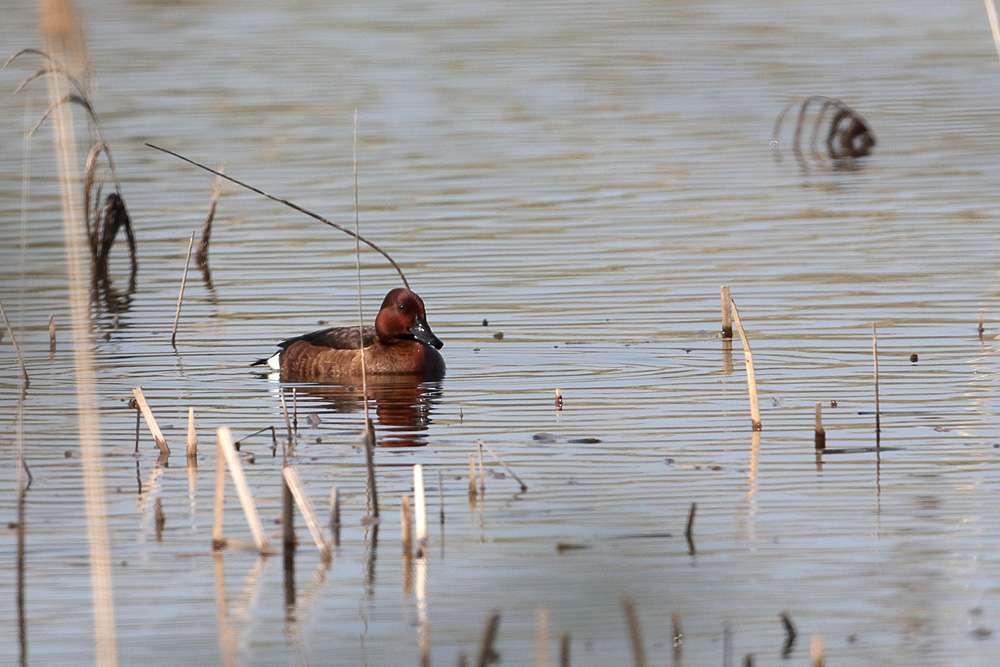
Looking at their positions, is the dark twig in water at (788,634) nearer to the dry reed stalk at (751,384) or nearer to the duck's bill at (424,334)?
the dry reed stalk at (751,384)

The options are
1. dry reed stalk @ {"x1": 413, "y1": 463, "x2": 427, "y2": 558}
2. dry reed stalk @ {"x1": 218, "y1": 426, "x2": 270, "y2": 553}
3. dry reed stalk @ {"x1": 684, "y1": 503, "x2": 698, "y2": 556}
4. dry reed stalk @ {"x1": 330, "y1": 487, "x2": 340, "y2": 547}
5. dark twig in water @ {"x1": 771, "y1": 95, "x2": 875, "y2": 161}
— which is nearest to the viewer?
dry reed stalk @ {"x1": 218, "y1": 426, "x2": 270, "y2": 553}

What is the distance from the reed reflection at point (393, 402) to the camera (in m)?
10.1

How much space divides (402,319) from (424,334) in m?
0.25

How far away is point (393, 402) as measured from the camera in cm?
1146

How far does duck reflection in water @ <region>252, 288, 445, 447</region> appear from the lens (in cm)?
1204

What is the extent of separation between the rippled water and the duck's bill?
0.26 meters

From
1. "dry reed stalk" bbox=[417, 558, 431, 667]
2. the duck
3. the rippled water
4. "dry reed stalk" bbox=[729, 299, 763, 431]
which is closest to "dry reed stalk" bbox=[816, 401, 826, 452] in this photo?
Result: the rippled water

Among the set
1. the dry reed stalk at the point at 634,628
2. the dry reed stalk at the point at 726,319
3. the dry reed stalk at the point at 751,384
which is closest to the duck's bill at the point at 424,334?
the dry reed stalk at the point at 726,319

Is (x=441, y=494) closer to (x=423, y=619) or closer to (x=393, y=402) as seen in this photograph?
(x=423, y=619)

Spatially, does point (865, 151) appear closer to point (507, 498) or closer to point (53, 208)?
point (53, 208)

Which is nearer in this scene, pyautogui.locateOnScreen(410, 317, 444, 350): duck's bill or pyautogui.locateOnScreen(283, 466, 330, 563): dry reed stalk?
pyautogui.locateOnScreen(283, 466, 330, 563): dry reed stalk

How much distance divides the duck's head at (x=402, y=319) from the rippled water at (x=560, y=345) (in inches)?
14.8

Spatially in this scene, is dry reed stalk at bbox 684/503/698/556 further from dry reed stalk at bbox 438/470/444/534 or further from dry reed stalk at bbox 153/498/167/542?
dry reed stalk at bbox 153/498/167/542

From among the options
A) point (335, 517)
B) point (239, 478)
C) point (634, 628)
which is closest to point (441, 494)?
point (335, 517)
